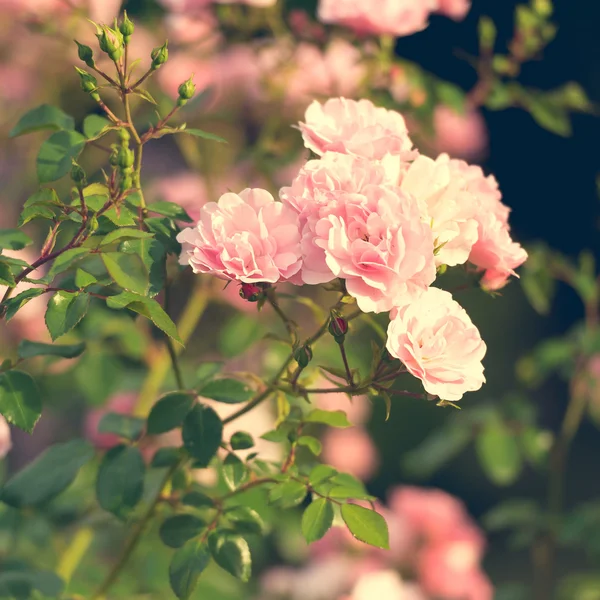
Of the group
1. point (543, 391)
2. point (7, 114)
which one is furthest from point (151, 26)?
point (543, 391)

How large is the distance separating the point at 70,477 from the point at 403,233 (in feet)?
1.87

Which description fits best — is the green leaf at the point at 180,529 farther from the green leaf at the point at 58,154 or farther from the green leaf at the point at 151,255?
the green leaf at the point at 58,154

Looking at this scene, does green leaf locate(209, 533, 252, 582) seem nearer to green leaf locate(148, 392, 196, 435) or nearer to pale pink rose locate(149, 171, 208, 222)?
green leaf locate(148, 392, 196, 435)

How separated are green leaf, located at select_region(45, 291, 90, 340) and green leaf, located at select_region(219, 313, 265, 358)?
77 centimetres

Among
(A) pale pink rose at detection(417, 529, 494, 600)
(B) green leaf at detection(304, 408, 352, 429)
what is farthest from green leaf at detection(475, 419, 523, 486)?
(B) green leaf at detection(304, 408, 352, 429)

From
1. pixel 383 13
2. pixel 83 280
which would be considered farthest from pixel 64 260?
pixel 383 13

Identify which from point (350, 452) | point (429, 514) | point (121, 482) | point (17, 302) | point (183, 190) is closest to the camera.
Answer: point (17, 302)

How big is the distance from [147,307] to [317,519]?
0.97 ft

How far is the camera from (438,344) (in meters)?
0.83

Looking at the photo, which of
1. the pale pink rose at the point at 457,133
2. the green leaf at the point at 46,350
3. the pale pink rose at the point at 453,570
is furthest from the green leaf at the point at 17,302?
the pale pink rose at the point at 457,133

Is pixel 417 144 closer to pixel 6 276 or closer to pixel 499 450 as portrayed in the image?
pixel 499 450

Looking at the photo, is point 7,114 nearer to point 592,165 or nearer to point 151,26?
point 151,26

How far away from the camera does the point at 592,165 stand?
341cm

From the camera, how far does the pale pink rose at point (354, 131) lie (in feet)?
3.04
